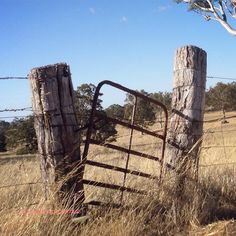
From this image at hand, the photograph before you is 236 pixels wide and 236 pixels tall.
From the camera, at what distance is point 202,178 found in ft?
20.3

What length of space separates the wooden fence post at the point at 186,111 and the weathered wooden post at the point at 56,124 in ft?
4.74

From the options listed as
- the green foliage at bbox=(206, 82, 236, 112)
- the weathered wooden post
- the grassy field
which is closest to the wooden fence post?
the grassy field

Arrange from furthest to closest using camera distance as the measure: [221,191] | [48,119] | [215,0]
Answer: [215,0], [221,191], [48,119]

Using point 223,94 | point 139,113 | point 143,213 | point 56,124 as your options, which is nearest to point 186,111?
point 143,213

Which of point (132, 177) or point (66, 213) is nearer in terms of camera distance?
point (66, 213)

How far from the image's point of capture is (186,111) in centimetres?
576

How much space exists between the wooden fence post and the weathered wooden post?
145cm

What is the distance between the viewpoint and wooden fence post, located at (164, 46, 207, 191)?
226 inches

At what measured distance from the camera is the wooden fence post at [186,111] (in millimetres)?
5738

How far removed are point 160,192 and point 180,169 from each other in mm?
468

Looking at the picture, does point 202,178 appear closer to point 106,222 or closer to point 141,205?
point 141,205

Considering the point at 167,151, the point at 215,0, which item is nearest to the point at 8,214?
the point at 167,151

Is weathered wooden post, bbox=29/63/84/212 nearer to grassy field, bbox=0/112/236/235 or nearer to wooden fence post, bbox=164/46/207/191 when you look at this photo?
grassy field, bbox=0/112/236/235

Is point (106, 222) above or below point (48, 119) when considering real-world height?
below
